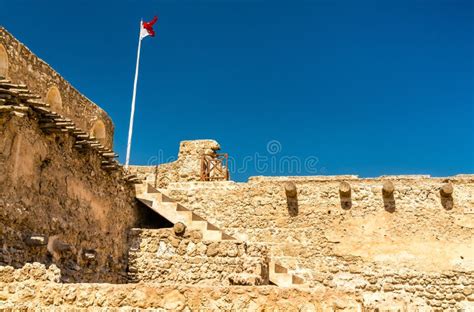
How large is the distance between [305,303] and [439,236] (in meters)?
9.18

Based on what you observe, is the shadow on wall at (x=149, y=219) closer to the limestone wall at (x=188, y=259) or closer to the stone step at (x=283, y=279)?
the limestone wall at (x=188, y=259)

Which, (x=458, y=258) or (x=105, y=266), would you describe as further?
(x=458, y=258)

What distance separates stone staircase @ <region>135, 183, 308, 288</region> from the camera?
37.7 ft

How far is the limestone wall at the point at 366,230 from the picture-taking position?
12.8m

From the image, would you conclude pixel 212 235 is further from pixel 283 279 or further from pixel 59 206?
pixel 59 206

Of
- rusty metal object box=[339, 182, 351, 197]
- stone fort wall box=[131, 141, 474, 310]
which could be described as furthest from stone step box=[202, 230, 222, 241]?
rusty metal object box=[339, 182, 351, 197]

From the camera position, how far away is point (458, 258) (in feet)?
41.9

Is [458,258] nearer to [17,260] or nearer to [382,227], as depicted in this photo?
[382,227]

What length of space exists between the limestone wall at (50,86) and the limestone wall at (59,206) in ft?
7.00

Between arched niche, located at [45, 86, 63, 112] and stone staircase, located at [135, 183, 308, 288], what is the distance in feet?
8.37

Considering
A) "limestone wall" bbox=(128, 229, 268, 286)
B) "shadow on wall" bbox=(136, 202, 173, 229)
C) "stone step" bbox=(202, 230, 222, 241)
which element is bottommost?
"limestone wall" bbox=(128, 229, 268, 286)

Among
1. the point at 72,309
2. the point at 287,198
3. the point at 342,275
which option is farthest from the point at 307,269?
the point at 72,309

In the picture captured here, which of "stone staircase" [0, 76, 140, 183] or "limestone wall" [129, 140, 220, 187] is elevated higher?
"limestone wall" [129, 140, 220, 187]

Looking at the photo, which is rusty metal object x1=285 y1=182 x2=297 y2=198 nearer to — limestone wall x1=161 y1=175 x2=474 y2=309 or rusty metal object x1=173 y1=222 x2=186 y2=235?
limestone wall x1=161 y1=175 x2=474 y2=309
